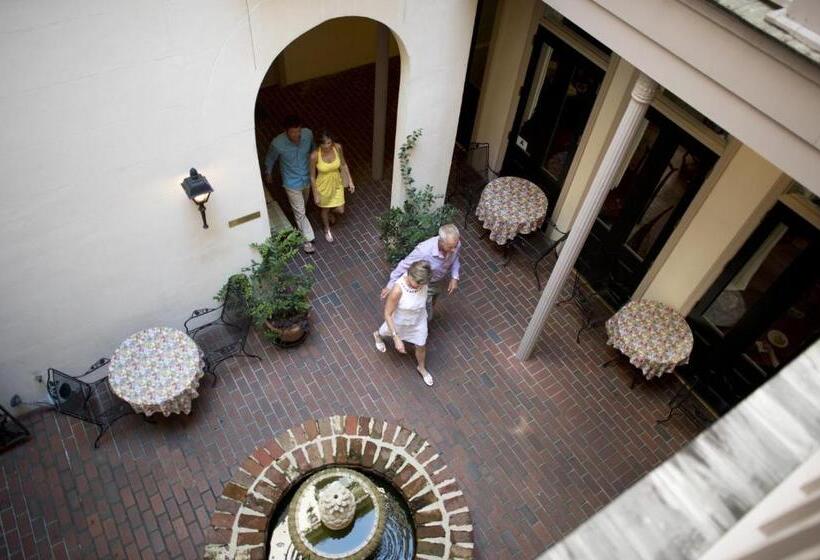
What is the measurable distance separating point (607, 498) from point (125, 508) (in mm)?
5052

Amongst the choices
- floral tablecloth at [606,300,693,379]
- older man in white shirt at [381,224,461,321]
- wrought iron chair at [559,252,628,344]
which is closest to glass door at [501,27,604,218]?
wrought iron chair at [559,252,628,344]

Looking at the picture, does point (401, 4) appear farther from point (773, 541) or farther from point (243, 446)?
point (773, 541)

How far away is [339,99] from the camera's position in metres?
10.8

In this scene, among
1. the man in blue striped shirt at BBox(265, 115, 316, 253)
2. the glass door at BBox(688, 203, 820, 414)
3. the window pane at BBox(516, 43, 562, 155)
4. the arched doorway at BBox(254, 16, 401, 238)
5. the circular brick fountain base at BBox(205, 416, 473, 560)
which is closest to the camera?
the circular brick fountain base at BBox(205, 416, 473, 560)

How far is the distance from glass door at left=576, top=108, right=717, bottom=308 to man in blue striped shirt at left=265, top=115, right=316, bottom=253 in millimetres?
3953

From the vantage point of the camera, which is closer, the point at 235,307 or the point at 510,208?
the point at 235,307

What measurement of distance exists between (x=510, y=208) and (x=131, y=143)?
4.88m

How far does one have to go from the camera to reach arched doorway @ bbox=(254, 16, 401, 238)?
9.35 meters

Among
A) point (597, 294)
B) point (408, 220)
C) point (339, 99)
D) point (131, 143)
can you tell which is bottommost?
point (597, 294)

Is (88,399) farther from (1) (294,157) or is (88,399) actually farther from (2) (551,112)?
(2) (551,112)

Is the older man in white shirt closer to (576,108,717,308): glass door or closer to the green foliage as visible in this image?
the green foliage

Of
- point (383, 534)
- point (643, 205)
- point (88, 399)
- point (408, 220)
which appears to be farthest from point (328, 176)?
point (383, 534)

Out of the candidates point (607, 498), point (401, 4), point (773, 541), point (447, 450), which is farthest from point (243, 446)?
point (773, 541)

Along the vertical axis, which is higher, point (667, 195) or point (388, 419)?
point (667, 195)
